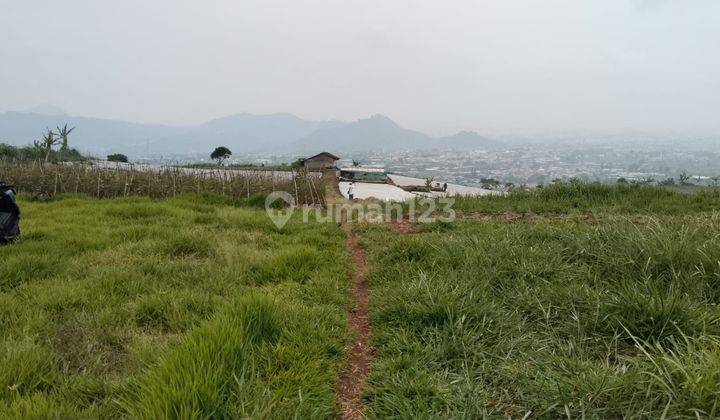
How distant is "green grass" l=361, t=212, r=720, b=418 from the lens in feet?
5.72

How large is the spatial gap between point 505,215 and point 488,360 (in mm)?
5437

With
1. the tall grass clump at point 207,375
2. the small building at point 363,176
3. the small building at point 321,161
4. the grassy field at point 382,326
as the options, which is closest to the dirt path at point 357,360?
the grassy field at point 382,326

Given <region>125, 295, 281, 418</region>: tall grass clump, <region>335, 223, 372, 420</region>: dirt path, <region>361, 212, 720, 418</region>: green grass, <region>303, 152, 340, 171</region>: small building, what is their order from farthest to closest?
<region>303, 152, 340, 171</region>: small building
<region>335, 223, 372, 420</region>: dirt path
<region>361, 212, 720, 418</region>: green grass
<region>125, 295, 281, 418</region>: tall grass clump

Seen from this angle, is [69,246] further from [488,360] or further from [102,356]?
[488,360]

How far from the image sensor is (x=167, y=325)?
280 cm

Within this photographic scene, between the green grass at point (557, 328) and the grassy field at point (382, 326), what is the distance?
0.01 meters

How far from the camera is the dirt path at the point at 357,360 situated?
1.98 m

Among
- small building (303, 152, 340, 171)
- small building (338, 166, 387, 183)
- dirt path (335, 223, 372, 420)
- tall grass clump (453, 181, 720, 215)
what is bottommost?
dirt path (335, 223, 372, 420)

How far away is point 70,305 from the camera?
2982 mm

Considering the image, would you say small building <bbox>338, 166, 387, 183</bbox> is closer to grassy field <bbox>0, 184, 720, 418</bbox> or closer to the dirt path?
grassy field <bbox>0, 184, 720, 418</bbox>

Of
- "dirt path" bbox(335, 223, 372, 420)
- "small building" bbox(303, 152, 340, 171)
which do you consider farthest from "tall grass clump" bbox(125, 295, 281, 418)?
"small building" bbox(303, 152, 340, 171)

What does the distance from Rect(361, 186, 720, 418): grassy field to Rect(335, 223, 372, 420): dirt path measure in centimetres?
9

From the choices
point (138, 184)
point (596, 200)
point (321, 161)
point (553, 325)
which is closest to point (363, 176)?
point (321, 161)

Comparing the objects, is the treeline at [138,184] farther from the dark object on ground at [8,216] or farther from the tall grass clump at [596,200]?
the dark object on ground at [8,216]
